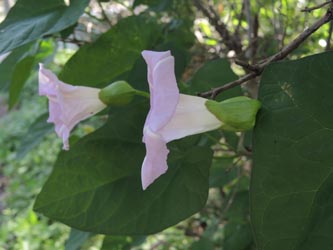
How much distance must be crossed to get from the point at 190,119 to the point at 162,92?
0.06 meters

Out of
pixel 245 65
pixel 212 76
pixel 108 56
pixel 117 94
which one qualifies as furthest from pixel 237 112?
pixel 108 56

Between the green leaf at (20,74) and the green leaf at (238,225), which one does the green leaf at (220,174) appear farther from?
the green leaf at (20,74)

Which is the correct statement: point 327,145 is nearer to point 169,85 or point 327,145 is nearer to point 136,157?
point 169,85

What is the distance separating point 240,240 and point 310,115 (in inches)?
20.3

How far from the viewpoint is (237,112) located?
1.47ft

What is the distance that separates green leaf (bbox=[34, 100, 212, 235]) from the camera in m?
0.55

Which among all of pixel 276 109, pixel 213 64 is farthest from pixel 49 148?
pixel 276 109

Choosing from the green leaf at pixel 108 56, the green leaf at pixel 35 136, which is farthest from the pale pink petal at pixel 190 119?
the green leaf at pixel 35 136

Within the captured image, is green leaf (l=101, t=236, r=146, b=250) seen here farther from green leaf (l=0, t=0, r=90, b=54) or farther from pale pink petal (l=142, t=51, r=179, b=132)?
pale pink petal (l=142, t=51, r=179, b=132)

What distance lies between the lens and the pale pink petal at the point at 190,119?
0.41m

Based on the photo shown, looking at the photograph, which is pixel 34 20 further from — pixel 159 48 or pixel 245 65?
pixel 245 65

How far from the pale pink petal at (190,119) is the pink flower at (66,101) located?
0.47ft

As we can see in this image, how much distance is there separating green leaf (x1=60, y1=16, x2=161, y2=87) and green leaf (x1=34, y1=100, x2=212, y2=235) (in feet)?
0.57

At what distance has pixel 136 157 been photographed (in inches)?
23.5
